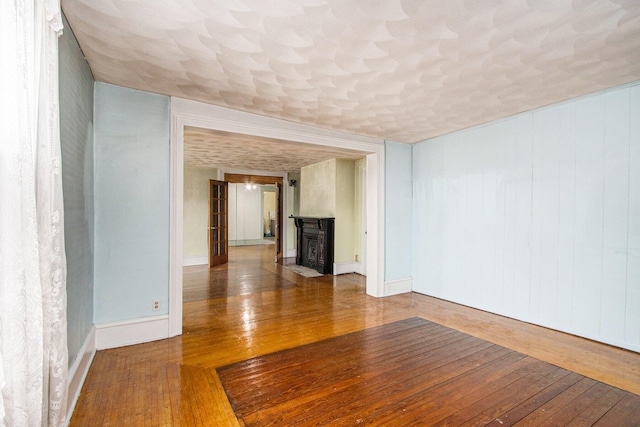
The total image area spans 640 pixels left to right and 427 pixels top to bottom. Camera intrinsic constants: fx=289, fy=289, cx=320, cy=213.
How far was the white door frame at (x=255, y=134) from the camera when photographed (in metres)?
3.00

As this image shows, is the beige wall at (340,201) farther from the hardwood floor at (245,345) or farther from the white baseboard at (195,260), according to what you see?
the white baseboard at (195,260)

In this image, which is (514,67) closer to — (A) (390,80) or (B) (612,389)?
(A) (390,80)

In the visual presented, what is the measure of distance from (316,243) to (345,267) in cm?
85

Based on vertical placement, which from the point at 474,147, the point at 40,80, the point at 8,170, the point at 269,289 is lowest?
the point at 269,289

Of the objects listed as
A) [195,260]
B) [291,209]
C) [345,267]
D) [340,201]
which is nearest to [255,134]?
[340,201]

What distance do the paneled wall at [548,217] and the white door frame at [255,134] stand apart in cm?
87

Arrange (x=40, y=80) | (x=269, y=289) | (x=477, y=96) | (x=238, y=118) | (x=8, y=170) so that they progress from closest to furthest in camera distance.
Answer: (x=8, y=170), (x=40, y=80), (x=477, y=96), (x=238, y=118), (x=269, y=289)

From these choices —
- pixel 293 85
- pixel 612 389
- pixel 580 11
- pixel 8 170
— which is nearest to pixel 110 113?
pixel 293 85

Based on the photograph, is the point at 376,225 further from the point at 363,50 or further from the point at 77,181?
the point at 77,181

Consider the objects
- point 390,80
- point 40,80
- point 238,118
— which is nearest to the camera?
point 40,80

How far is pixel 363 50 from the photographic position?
2.11 metres

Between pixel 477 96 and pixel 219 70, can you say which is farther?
pixel 477 96

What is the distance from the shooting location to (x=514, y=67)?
2.34 meters

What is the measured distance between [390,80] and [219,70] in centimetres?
148
